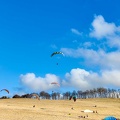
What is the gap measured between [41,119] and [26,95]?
13928 cm

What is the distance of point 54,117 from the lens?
41.3 metres

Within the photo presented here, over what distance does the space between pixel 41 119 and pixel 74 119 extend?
4721mm

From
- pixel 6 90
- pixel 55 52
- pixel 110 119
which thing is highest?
pixel 55 52

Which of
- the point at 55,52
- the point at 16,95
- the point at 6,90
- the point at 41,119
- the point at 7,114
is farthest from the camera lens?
the point at 16,95

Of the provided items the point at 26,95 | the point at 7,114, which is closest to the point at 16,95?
the point at 26,95

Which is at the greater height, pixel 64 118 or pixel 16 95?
pixel 16 95

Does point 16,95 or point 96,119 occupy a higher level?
point 16,95

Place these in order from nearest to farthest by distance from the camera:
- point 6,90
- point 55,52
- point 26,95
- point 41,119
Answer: point 41,119, point 55,52, point 6,90, point 26,95

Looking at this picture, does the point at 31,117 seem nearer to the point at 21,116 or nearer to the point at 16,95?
the point at 21,116

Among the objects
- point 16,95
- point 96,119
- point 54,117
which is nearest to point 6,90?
point 54,117

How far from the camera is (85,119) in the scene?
4097 centimetres

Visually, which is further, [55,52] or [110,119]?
[55,52]

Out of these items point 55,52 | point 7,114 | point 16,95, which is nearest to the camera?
point 7,114

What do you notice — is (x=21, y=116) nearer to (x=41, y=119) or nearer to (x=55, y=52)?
(x=41, y=119)
